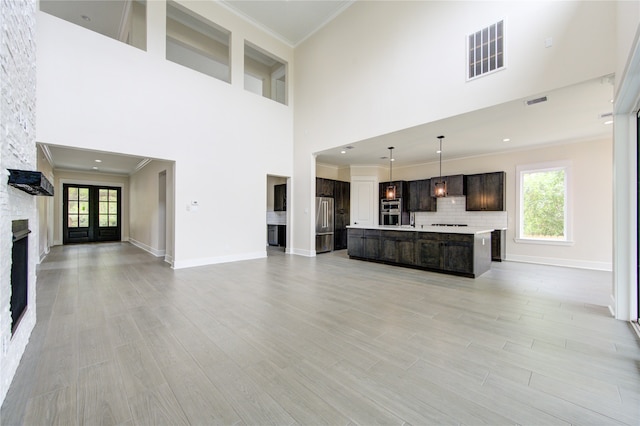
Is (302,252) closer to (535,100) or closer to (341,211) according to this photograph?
(341,211)

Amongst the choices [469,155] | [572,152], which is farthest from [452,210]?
[572,152]

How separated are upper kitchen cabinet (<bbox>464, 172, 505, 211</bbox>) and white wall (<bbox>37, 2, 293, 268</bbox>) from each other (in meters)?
5.33

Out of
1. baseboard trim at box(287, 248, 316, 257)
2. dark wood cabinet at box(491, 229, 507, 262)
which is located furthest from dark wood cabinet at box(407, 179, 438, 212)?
baseboard trim at box(287, 248, 316, 257)

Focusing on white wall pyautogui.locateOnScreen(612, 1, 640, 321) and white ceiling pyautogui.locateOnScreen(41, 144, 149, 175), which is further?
white ceiling pyautogui.locateOnScreen(41, 144, 149, 175)

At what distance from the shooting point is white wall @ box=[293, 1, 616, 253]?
135 inches

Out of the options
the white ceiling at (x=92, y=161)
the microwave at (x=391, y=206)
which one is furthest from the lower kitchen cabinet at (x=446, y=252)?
the white ceiling at (x=92, y=161)

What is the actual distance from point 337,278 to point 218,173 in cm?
371

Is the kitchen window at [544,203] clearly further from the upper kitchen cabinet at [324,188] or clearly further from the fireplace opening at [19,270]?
the fireplace opening at [19,270]

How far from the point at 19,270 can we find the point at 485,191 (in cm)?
893

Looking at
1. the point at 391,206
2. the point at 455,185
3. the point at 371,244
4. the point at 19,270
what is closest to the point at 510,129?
the point at 455,185

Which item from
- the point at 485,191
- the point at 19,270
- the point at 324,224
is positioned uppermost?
the point at 485,191

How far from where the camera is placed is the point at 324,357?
6.97ft

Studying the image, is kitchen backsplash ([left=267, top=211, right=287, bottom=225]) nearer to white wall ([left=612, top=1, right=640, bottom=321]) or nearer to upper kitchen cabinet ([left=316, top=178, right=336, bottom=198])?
upper kitchen cabinet ([left=316, top=178, right=336, bottom=198])

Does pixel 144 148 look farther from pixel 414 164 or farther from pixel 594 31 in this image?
pixel 414 164
